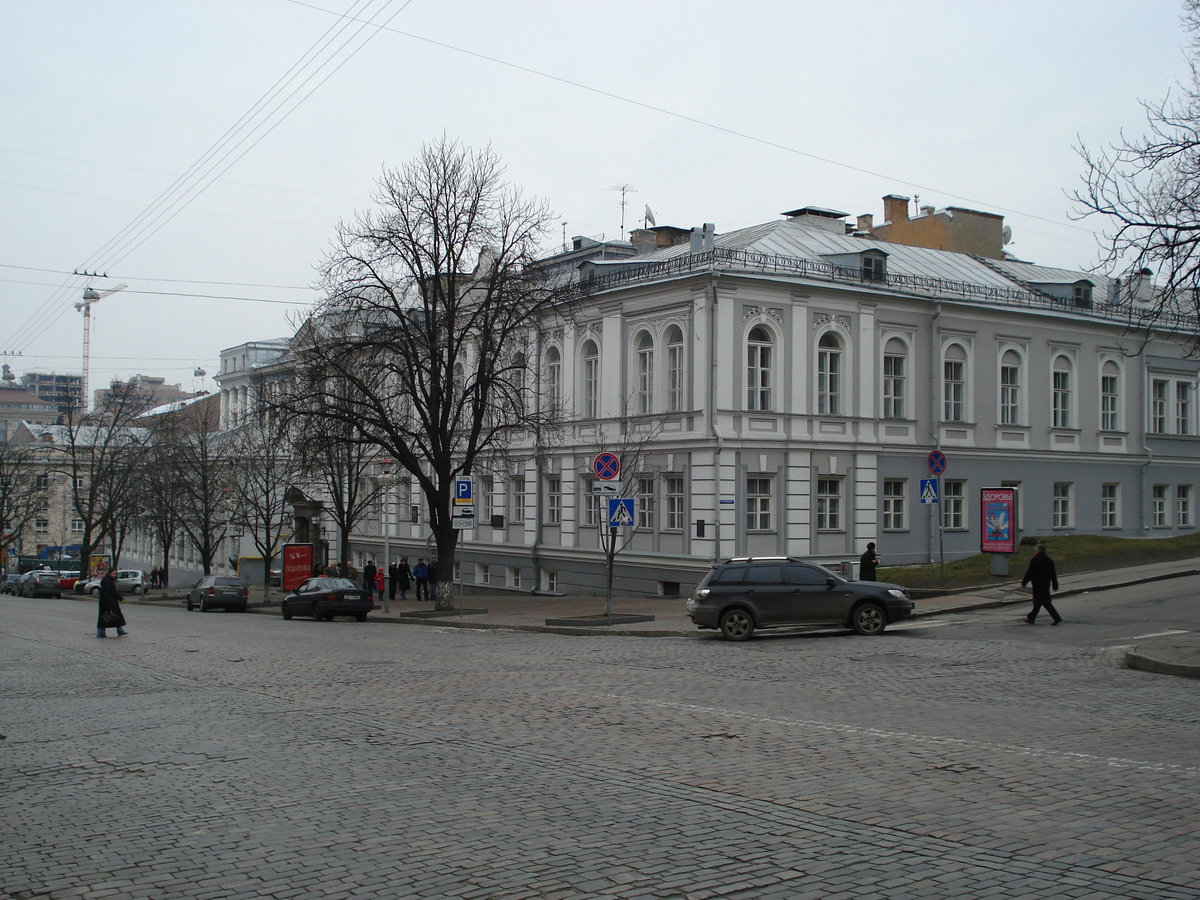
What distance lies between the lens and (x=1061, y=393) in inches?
1681

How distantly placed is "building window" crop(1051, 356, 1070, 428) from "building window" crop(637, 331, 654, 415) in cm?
1638

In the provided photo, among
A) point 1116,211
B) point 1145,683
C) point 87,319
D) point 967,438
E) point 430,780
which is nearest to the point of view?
point 430,780

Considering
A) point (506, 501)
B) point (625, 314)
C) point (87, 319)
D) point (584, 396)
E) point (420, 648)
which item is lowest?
point (420, 648)

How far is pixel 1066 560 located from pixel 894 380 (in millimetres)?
8842

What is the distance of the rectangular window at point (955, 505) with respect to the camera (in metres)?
39.6

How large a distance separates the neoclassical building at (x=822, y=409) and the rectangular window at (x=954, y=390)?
0.08 metres

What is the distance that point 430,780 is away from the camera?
356 inches

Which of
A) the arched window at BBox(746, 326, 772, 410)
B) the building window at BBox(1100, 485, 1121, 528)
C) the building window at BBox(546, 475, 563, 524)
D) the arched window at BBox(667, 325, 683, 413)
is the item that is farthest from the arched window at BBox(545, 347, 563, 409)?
the building window at BBox(1100, 485, 1121, 528)

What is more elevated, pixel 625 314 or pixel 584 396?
pixel 625 314

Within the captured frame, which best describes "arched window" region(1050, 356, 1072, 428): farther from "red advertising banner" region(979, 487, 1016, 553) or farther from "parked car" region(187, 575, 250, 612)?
"parked car" region(187, 575, 250, 612)

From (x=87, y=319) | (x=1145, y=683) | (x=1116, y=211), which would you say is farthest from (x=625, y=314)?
(x=87, y=319)

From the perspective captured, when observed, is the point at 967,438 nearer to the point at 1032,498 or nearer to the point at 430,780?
the point at 1032,498

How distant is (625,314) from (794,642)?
1880cm

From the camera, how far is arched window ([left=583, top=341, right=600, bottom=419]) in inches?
1551
